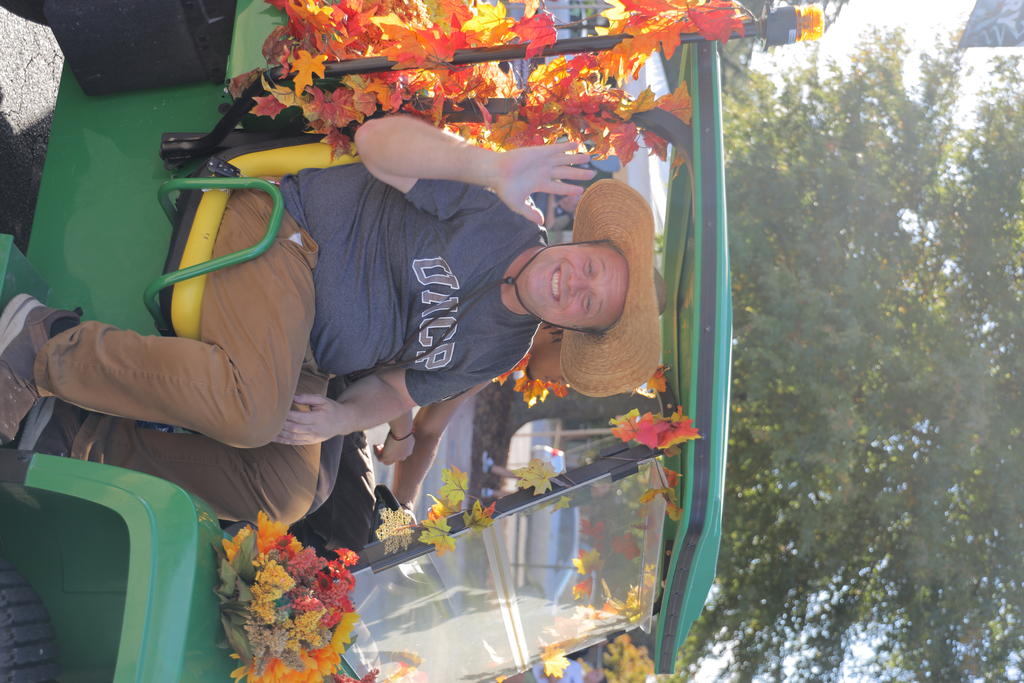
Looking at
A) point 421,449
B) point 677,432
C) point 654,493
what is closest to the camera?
point 677,432

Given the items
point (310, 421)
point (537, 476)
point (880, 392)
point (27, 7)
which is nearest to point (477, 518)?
point (537, 476)

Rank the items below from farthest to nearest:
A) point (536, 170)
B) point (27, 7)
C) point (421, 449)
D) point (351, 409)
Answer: point (421, 449), point (27, 7), point (351, 409), point (536, 170)

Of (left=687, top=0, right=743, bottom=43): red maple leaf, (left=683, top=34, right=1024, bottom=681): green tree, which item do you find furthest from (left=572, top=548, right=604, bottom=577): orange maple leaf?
(left=683, top=34, right=1024, bottom=681): green tree

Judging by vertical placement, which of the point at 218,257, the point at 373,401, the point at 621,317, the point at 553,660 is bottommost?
the point at 553,660

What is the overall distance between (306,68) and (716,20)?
3.58 feet

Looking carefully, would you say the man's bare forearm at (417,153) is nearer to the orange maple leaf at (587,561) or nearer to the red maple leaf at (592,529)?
the red maple leaf at (592,529)

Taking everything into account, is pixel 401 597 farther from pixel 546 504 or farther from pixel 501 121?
pixel 501 121

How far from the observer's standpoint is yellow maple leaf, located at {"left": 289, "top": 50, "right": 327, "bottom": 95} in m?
2.38

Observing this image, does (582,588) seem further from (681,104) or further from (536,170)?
(681,104)

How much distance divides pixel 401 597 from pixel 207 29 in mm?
1799

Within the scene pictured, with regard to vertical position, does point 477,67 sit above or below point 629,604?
above

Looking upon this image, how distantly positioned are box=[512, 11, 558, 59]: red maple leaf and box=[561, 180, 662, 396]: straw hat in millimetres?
573

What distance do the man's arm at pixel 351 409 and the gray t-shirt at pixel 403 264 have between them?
105 mm

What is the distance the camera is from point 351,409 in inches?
103
